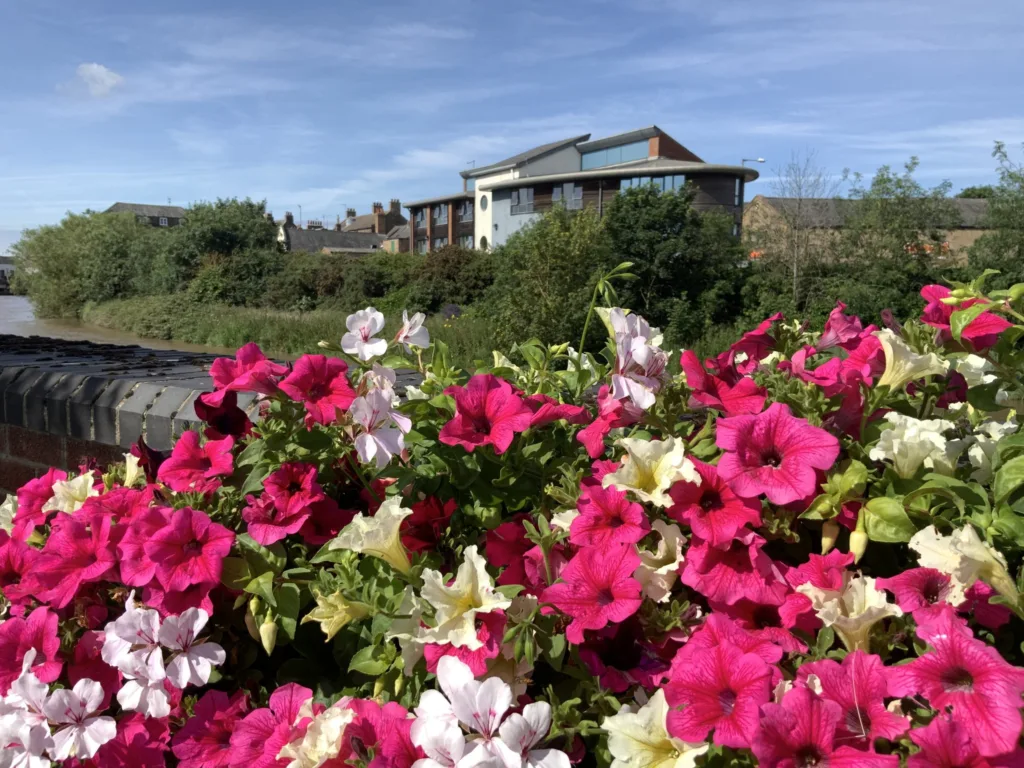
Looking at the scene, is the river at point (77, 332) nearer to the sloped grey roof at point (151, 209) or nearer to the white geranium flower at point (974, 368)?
the white geranium flower at point (974, 368)

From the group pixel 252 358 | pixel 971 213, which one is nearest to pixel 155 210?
pixel 971 213

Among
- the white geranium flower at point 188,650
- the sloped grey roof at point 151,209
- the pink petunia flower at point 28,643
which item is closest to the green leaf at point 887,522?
the white geranium flower at point 188,650

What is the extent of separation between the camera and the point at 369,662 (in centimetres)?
109

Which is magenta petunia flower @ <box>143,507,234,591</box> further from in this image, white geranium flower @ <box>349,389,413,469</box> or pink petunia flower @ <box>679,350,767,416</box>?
pink petunia flower @ <box>679,350,767,416</box>

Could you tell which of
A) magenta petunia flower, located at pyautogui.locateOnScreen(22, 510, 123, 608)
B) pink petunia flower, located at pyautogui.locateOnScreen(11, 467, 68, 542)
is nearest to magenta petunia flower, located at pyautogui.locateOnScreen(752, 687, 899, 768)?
magenta petunia flower, located at pyautogui.locateOnScreen(22, 510, 123, 608)

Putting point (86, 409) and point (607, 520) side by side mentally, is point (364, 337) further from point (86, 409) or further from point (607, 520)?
point (86, 409)

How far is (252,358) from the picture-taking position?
1397 millimetres

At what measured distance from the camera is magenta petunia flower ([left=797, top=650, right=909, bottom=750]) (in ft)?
2.64

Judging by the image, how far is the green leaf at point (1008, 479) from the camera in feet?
2.92

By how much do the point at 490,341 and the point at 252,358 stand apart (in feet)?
47.5

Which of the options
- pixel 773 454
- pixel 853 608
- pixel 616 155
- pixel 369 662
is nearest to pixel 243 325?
pixel 369 662

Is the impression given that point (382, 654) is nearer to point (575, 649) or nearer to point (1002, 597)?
point (575, 649)

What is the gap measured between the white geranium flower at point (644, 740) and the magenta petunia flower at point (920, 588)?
0.30m

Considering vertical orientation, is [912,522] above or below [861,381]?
below
